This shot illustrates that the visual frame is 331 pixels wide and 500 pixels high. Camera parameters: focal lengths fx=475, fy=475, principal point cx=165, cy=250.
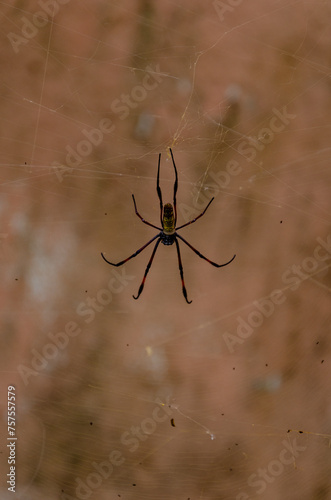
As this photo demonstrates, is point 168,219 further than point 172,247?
No

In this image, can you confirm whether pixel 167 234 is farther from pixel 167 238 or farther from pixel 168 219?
pixel 168 219

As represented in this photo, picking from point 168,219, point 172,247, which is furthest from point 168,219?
point 172,247

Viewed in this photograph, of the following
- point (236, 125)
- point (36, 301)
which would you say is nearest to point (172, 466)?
point (36, 301)

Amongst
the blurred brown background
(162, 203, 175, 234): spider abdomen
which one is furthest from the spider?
the blurred brown background

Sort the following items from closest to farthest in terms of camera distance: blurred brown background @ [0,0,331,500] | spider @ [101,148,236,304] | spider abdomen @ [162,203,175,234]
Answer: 1. spider abdomen @ [162,203,175,234]
2. spider @ [101,148,236,304]
3. blurred brown background @ [0,0,331,500]

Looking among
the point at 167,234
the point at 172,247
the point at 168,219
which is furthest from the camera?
the point at 172,247

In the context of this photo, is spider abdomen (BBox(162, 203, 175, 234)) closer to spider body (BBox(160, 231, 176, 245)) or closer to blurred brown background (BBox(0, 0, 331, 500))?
spider body (BBox(160, 231, 176, 245))

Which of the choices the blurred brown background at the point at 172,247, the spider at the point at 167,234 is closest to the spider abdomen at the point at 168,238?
the spider at the point at 167,234
